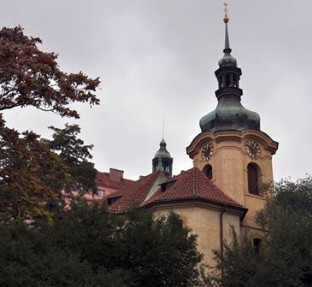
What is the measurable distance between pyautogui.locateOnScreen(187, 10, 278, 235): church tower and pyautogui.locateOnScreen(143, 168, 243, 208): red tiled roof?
10.5 ft

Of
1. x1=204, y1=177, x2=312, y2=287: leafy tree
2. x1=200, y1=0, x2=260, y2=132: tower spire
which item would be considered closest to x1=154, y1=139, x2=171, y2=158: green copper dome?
x1=200, y1=0, x2=260, y2=132: tower spire

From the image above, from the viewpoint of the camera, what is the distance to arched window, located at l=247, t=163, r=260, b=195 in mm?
39094

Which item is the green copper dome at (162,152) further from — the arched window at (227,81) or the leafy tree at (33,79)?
A: the leafy tree at (33,79)

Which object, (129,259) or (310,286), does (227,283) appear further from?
(129,259)

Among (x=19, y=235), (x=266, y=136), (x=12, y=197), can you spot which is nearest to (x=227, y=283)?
(x=19, y=235)

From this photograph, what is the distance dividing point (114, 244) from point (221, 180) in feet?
57.9

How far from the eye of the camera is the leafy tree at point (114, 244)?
63.7 ft

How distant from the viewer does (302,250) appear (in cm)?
2569

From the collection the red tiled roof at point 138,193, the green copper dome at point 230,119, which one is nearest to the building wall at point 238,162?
the green copper dome at point 230,119

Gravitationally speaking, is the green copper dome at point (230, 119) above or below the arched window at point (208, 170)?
above

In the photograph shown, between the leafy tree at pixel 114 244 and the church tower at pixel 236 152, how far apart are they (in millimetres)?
15180

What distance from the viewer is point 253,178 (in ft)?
130

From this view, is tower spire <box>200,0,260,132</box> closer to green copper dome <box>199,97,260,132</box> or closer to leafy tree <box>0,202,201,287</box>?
green copper dome <box>199,97,260,132</box>

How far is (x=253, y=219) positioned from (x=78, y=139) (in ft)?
38.0
